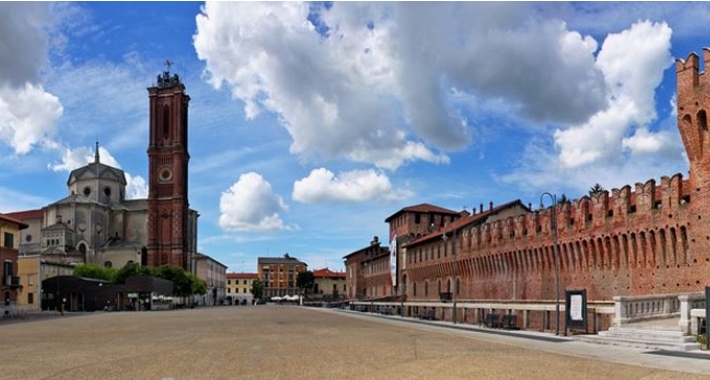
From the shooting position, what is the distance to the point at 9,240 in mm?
70250

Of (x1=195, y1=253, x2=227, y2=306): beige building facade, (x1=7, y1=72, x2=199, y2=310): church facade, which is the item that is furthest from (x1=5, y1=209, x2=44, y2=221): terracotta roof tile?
(x1=195, y1=253, x2=227, y2=306): beige building facade

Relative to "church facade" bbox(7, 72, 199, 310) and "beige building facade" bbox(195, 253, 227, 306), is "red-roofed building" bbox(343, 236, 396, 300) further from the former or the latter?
"beige building facade" bbox(195, 253, 227, 306)

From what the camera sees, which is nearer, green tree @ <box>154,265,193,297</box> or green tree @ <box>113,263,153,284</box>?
green tree @ <box>113,263,153,284</box>

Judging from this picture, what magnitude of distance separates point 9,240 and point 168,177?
→ 77099 millimetres

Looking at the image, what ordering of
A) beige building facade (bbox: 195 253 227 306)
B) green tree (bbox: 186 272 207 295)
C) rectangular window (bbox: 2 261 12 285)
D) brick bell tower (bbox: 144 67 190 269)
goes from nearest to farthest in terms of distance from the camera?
rectangular window (bbox: 2 261 12 285) → green tree (bbox: 186 272 207 295) → brick bell tower (bbox: 144 67 190 269) → beige building facade (bbox: 195 253 227 306)

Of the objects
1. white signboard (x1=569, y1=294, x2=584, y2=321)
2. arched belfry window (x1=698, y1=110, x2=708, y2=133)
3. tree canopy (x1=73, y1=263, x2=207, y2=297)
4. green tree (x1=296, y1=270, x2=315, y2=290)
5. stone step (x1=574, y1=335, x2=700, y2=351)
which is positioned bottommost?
green tree (x1=296, y1=270, x2=315, y2=290)

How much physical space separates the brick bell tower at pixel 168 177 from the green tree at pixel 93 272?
18.7 meters

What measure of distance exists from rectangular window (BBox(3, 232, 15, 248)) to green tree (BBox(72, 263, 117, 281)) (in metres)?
45.3

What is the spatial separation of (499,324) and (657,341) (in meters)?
18.3

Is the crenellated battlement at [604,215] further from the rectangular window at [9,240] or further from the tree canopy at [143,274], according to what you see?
the tree canopy at [143,274]

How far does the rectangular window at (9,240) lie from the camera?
228 ft

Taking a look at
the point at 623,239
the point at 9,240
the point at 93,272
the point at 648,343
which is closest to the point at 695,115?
the point at 623,239

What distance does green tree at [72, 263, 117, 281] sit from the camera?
116375 mm

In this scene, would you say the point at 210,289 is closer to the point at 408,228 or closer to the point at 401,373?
the point at 408,228
